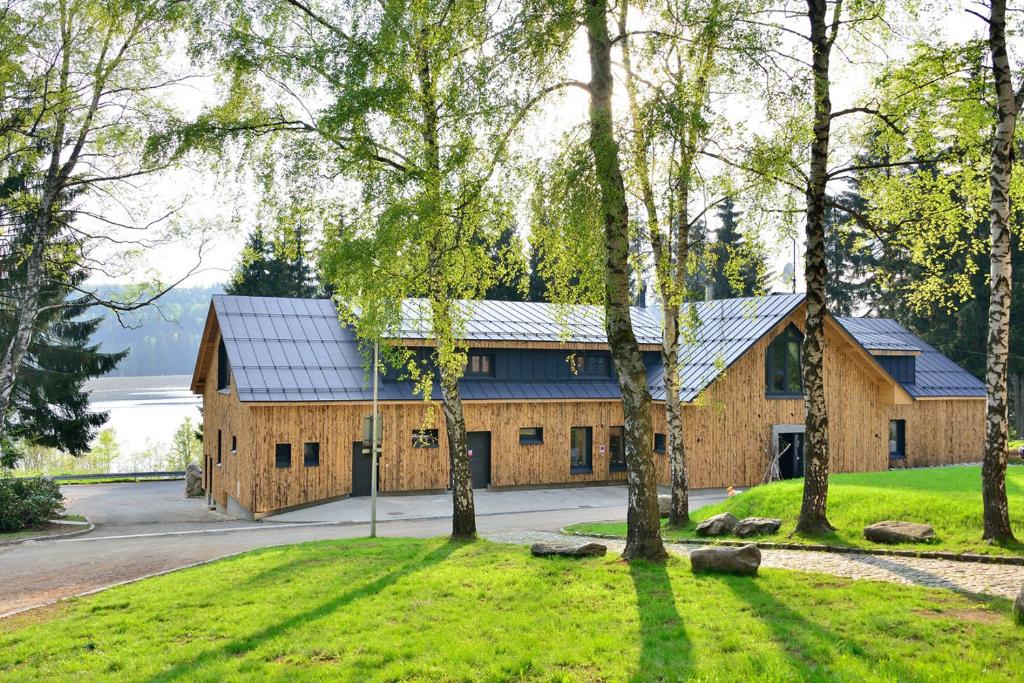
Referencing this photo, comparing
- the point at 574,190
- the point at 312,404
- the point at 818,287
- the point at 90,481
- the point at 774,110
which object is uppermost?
the point at 774,110

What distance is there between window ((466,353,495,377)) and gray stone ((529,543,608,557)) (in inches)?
703

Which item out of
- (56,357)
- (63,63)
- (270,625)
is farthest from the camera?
(56,357)

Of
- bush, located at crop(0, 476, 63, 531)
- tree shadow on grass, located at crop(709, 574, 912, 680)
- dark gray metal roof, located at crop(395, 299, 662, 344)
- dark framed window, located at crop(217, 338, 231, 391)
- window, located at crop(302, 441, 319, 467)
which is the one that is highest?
dark gray metal roof, located at crop(395, 299, 662, 344)

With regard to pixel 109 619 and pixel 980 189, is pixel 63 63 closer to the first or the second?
pixel 109 619

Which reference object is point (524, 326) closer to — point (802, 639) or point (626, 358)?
point (626, 358)

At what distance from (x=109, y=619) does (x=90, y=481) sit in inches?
1440

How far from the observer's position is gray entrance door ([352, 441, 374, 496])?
27.2m

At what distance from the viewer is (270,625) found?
931 centimetres

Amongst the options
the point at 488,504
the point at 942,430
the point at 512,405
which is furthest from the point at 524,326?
the point at 942,430

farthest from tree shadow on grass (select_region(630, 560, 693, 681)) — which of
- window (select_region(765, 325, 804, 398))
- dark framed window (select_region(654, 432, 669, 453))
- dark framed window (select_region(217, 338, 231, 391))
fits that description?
dark framed window (select_region(217, 338, 231, 391))

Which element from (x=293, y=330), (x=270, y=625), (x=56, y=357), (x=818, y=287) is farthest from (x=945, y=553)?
(x=56, y=357)

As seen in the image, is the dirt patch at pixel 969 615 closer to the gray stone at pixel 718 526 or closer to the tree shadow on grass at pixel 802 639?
the tree shadow on grass at pixel 802 639

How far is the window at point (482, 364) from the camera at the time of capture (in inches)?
1182

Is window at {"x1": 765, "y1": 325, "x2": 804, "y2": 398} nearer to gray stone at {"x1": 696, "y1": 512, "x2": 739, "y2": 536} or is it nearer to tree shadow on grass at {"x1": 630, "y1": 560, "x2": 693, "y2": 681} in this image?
gray stone at {"x1": 696, "y1": 512, "x2": 739, "y2": 536}
